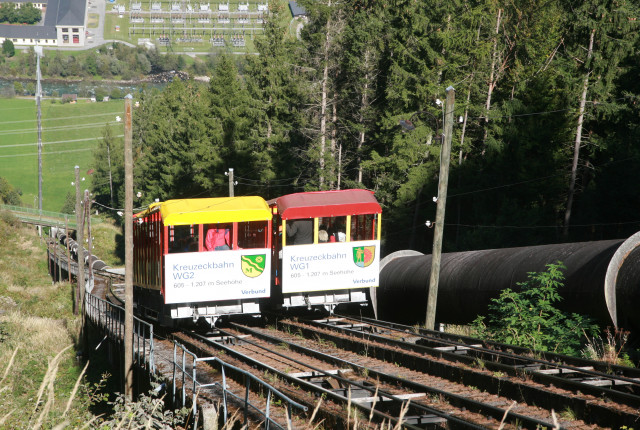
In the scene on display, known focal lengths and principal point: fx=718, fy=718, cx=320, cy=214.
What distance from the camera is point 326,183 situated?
4584 cm

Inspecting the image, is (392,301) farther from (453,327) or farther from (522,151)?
(522,151)

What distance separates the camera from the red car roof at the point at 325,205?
A: 19047 mm

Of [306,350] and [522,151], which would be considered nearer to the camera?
Answer: [306,350]

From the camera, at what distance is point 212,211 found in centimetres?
1859

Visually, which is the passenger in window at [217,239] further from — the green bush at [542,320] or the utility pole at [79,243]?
the utility pole at [79,243]

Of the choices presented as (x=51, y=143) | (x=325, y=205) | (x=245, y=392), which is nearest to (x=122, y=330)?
(x=325, y=205)

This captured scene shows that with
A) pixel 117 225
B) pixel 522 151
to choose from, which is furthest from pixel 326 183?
pixel 117 225

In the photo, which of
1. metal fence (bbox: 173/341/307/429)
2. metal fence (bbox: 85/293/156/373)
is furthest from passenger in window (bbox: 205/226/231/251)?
metal fence (bbox: 173/341/307/429)

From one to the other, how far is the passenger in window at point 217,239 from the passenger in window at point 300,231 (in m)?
1.68

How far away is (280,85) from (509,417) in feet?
156

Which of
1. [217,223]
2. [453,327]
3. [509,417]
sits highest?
[217,223]

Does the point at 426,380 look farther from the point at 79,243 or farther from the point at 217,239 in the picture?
the point at 79,243

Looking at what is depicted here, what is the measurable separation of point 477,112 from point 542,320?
2874 centimetres

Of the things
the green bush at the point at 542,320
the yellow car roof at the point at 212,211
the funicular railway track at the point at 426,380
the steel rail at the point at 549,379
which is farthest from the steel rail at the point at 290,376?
the green bush at the point at 542,320
